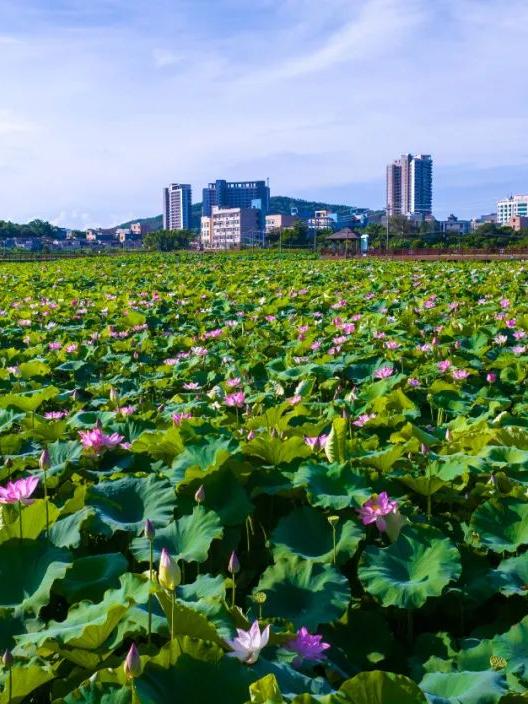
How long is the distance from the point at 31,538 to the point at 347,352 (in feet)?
11.7

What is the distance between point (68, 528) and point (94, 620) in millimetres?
420

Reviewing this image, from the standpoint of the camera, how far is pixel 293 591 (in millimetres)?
1572

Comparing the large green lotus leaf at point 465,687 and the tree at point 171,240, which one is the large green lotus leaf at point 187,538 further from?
the tree at point 171,240

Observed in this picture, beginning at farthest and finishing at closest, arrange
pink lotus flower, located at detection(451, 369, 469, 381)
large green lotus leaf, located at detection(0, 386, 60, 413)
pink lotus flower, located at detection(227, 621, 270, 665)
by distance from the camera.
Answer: pink lotus flower, located at detection(451, 369, 469, 381), large green lotus leaf, located at detection(0, 386, 60, 413), pink lotus flower, located at detection(227, 621, 270, 665)

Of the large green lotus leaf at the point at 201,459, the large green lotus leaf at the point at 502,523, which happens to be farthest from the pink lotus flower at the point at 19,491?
the large green lotus leaf at the point at 502,523

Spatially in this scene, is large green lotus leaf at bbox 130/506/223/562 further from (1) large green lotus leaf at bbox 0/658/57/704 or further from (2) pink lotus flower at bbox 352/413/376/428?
(2) pink lotus flower at bbox 352/413/376/428

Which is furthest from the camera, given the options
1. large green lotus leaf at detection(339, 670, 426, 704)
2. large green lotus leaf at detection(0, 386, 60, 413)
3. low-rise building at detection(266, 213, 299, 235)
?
low-rise building at detection(266, 213, 299, 235)

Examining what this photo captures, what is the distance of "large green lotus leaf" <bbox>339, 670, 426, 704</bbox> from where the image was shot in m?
0.97

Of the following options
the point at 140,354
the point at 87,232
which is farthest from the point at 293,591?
the point at 87,232

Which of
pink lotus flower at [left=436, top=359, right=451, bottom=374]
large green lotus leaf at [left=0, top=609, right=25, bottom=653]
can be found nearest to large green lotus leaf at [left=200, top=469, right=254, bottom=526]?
large green lotus leaf at [left=0, top=609, right=25, bottom=653]

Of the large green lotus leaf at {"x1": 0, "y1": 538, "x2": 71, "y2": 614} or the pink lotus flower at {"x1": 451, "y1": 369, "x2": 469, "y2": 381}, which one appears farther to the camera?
the pink lotus flower at {"x1": 451, "y1": 369, "x2": 469, "y2": 381}

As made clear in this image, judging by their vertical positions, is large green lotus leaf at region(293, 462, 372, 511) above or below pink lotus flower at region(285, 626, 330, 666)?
above

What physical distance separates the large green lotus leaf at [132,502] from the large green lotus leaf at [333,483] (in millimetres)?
348

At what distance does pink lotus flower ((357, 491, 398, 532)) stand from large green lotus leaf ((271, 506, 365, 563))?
43 millimetres
